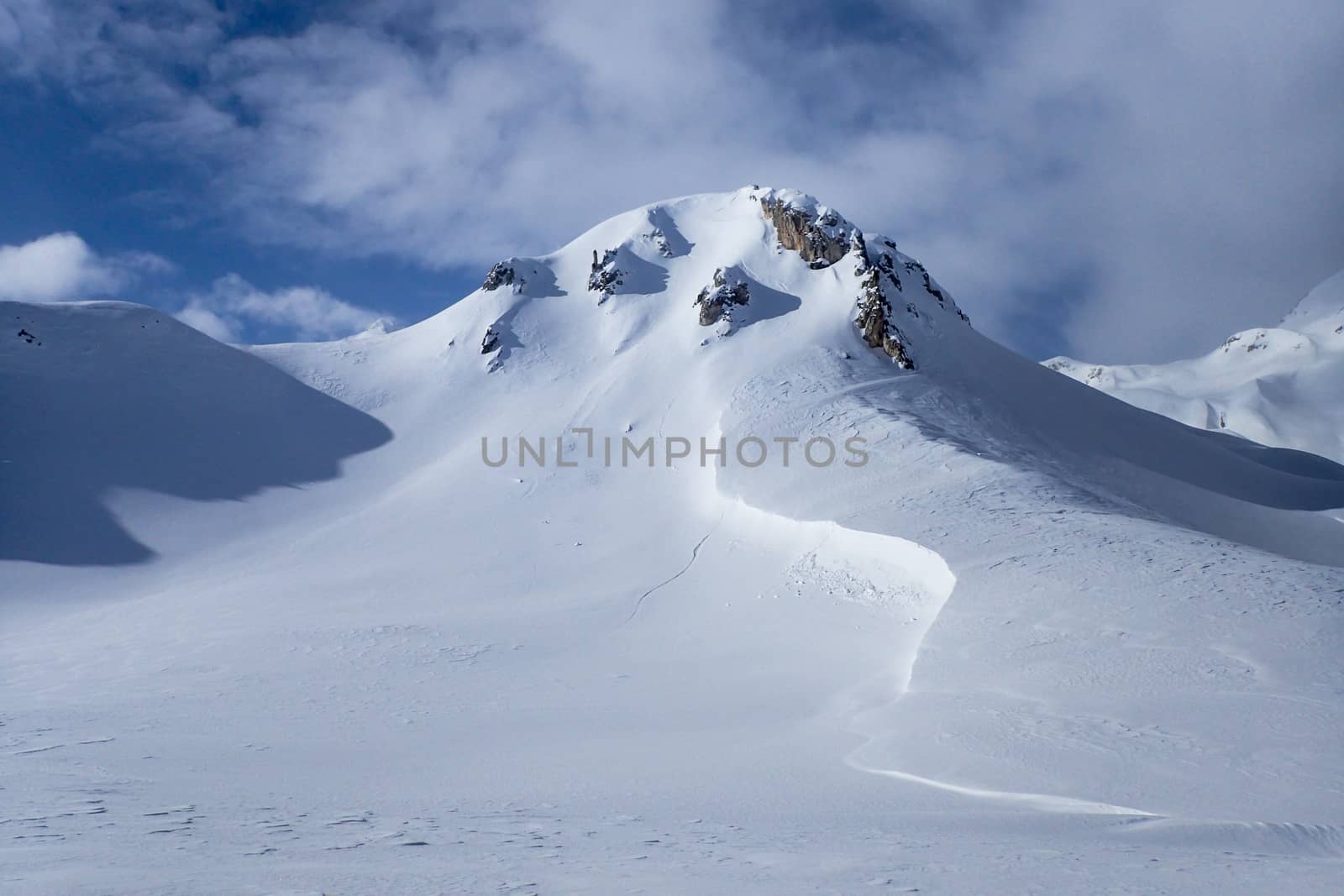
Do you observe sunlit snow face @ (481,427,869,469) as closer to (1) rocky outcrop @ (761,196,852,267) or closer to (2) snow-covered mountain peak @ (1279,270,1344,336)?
(1) rocky outcrop @ (761,196,852,267)

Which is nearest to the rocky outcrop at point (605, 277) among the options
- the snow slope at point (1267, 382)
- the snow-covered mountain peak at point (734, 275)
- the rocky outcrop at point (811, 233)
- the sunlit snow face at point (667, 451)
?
the snow-covered mountain peak at point (734, 275)

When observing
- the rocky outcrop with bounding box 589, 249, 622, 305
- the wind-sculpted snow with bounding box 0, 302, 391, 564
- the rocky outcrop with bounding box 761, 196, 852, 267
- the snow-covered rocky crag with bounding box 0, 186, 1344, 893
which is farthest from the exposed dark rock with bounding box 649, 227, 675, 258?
the wind-sculpted snow with bounding box 0, 302, 391, 564

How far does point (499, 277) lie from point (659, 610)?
2971 centimetres

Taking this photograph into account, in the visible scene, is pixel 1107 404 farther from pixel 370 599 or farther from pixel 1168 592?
pixel 370 599

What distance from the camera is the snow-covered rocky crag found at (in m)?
6.92

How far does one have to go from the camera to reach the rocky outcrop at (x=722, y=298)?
3728 cm

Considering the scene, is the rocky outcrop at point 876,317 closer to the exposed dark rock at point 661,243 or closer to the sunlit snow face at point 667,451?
the sunlit snow face at point 667,451

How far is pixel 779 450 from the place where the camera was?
1037 inches

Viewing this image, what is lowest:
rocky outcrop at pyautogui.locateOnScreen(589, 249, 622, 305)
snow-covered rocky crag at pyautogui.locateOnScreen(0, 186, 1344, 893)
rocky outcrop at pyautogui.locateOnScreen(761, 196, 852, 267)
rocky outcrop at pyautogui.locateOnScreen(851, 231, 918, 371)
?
snow-covered rocky crag at pyautogui.locateOnScreen(0, 186, 1344, 893)

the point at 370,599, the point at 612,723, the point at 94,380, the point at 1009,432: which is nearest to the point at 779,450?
the point at 1009,432

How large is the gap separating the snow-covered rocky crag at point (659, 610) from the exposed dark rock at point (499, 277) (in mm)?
1951

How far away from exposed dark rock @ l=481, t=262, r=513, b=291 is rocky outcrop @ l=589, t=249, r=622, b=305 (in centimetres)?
420

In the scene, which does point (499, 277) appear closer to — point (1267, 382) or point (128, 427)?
point (128, 427)

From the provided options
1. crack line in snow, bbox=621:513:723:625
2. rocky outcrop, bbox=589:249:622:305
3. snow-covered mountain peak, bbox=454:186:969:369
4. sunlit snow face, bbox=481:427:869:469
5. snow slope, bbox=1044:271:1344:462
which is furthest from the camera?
snow slope, bbox=1044:271:1344:462
